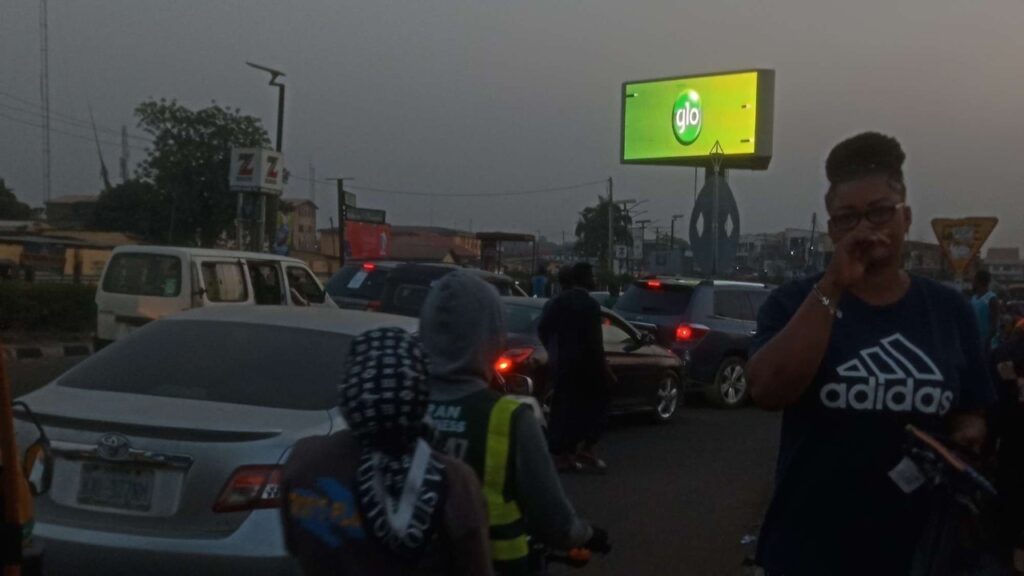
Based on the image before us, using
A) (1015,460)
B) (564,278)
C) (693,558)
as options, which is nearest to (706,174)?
(564,278)

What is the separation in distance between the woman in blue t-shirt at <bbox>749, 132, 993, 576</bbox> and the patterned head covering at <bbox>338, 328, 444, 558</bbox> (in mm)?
834

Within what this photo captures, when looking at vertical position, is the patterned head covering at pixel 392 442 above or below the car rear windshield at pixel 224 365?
above

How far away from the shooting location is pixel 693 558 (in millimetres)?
8008

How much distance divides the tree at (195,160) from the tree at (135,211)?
2.43 feet

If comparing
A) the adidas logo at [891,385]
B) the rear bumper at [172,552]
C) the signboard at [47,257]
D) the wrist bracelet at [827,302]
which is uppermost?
the wrist bracelet at [827,302]

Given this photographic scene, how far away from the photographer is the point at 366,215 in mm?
38969

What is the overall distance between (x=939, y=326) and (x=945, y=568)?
551 millimetres

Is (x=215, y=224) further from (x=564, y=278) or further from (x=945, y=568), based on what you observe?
(x=945, y=568)

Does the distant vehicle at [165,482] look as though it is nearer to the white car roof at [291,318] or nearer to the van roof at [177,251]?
the white car roof at [291,318]

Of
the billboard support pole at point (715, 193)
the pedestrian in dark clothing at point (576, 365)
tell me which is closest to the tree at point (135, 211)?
the billboard support pole at point (715, 193)

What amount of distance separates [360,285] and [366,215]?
20169 millimetres

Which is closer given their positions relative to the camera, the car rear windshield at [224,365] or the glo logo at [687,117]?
the car rear windshield at [224,365]

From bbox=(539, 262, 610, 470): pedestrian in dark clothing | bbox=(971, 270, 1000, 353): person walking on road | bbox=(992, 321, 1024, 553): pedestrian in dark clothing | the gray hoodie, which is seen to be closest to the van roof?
bbox=(539, 262, 610, 470): pedestrian in dark clothing

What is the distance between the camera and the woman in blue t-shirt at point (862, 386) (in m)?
2.80
